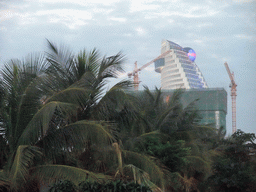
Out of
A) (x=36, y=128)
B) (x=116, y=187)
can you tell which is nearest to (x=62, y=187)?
(x=116, y=187)

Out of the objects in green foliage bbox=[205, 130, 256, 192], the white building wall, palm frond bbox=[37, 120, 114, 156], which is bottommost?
green foliage bbox=[205, 130, 256, 192]

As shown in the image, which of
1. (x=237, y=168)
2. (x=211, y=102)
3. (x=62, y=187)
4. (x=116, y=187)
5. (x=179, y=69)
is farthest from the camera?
(x=179, y=69)

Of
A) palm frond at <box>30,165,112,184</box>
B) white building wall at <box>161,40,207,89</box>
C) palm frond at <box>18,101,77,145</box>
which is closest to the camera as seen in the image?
palm frond at <box>30,165,112,184</box>

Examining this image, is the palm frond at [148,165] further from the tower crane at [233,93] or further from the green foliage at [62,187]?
the tower crane at [233,93]

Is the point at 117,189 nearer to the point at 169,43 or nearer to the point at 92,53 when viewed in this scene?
the point at 92,53

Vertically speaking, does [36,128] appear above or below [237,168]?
above

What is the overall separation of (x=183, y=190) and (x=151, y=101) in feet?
17.5

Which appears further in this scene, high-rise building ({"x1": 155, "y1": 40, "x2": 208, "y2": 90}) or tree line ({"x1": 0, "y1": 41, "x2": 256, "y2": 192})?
high-rise building ({"x1": 155, "y1": 40, "x2": 208, "y2": 90})

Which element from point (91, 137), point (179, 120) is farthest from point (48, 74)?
point (179, 120)

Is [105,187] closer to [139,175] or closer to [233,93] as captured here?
[139,175]

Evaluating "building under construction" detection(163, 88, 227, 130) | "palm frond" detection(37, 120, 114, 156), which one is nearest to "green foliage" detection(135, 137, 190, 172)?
"palm frond" detection(37, 120, 114, 156)

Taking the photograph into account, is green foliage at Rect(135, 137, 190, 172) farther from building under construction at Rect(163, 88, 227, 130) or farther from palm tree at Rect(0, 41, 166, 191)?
building under construction at Rect(163, 88, 227, 130)

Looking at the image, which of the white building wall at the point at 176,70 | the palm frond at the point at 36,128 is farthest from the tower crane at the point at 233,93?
the palm frond at the point at 36,128

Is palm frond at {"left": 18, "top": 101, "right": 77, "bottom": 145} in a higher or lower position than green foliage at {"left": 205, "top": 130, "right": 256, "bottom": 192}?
higher
